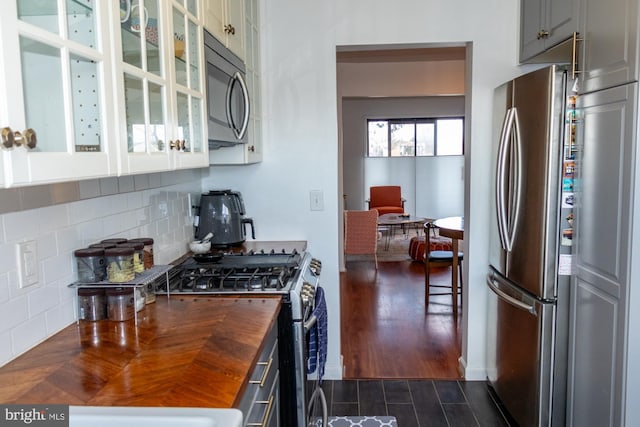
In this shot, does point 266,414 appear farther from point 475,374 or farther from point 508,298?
point 475,374

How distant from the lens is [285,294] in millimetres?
1929

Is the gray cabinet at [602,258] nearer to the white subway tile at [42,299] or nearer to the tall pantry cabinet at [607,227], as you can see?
the tall pantry cabinet at [607,227]

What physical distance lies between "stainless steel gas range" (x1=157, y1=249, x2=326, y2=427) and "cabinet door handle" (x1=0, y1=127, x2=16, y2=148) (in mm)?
1110

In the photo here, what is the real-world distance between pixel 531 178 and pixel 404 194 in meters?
6.97

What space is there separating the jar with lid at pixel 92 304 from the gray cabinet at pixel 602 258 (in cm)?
176

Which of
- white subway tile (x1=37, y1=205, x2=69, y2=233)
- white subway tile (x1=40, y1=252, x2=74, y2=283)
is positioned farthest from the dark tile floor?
white subway tile (x1=37, y1=205, x2=69, y2=233)

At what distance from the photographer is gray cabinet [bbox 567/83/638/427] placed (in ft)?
5.90

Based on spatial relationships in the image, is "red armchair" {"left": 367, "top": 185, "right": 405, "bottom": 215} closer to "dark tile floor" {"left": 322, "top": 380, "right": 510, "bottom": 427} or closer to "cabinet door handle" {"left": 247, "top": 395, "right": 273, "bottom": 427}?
"dark tile floor" {"left": 322, "top": 380, "right": 510, "bottom": 427}

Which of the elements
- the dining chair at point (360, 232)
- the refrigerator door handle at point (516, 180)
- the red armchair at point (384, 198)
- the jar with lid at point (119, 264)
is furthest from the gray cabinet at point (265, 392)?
the red armchair at point (384, 198)

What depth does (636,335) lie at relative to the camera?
70.4 inches

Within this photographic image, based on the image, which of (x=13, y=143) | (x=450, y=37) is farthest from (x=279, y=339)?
(x=450, y=37)

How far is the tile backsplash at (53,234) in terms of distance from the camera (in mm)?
1320

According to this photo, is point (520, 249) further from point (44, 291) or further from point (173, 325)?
point (44, 291)

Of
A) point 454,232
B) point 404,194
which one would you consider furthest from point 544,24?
point 404,194
